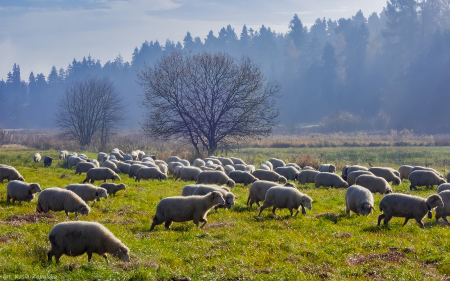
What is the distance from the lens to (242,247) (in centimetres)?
898

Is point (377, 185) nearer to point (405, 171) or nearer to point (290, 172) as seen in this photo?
point (290, 172)

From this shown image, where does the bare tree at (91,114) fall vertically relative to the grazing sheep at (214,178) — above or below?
above

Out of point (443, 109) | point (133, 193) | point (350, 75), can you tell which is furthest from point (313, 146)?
point (350, 75)

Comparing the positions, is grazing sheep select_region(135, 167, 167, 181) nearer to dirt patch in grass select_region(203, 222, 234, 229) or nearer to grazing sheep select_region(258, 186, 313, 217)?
grazing sheep select_region(258, 186, 313, 217)

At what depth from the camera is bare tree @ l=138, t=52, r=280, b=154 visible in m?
35.8

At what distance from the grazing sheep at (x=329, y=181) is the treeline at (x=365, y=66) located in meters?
62.4

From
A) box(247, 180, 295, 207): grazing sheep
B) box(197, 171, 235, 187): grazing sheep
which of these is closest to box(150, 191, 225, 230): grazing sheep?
box(247, 180, 295, 207): grazing sheep

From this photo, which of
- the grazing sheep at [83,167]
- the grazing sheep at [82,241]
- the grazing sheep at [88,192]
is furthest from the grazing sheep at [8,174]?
the grazing sheep at [82,241]

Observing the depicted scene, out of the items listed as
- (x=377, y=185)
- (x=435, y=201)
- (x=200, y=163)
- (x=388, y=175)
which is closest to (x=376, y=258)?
(x=435, y=201)

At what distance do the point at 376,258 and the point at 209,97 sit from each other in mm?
30136

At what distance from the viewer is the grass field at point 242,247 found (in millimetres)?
7266

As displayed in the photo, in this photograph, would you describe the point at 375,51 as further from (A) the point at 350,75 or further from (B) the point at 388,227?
(B) the point at 388,227

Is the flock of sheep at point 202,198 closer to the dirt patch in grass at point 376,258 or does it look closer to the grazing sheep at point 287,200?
the grazing sheep at point 287,200

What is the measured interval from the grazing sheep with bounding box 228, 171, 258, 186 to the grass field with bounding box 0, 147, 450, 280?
272 inches
